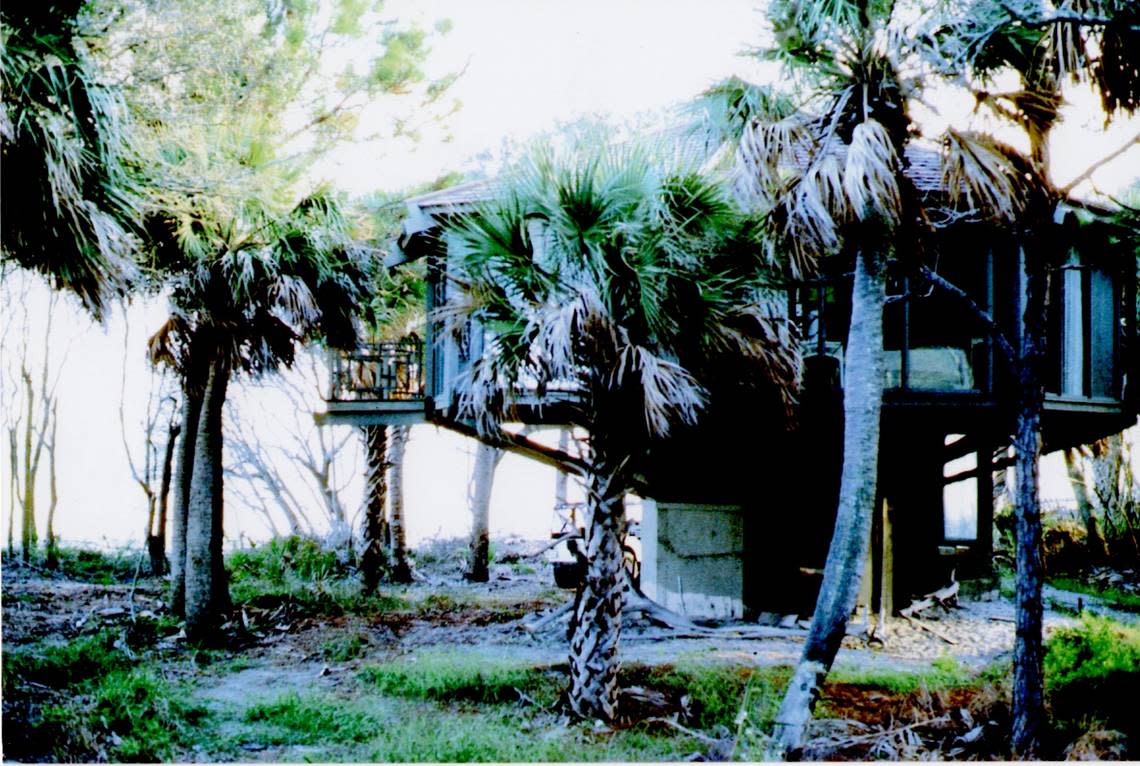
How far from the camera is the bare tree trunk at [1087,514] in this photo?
5.91m

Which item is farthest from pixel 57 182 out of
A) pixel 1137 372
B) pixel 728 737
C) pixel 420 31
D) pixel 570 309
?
pixel 1137 372

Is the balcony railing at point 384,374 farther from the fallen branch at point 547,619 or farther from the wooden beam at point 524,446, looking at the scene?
the fallen branch at point 547,619

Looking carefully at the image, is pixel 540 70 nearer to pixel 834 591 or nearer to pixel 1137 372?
pixel 834 591

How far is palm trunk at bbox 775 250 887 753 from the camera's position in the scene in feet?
16.5

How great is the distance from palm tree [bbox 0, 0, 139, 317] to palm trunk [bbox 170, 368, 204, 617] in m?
2.24

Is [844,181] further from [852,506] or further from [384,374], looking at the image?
[384,374]

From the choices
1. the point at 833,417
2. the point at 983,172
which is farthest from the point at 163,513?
the point at 983,172

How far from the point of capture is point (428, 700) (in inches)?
214

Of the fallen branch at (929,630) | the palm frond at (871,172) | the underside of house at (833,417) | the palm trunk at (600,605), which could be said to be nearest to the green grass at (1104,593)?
the fallen branch at (929,630)

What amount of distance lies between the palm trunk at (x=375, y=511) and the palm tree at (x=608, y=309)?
11.0ft

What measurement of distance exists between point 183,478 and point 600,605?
432cm

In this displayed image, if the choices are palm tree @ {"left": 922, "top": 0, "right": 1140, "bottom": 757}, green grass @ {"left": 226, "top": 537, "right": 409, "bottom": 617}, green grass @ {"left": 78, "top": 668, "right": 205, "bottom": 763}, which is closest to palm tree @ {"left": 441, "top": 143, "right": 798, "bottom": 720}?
palm tree @ {"left": 922, "top": 0, "right": 1140, "bottom": 757}

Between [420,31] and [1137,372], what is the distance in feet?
19.0

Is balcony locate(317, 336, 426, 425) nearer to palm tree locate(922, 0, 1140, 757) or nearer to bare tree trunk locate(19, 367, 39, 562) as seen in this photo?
bare tree trunk locate(19, 367, 39, 562)
